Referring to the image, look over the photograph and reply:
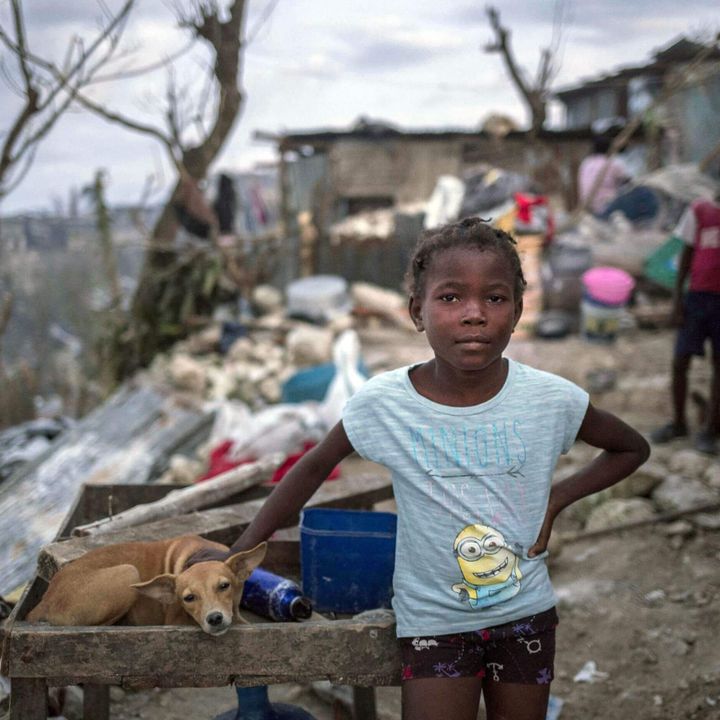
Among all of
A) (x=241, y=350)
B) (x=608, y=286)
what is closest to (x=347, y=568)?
(x=241, y=350)

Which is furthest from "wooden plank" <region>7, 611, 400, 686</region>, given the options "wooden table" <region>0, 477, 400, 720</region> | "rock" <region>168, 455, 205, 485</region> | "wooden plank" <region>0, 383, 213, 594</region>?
"rock" <region>168, 455, 205, 485</region>

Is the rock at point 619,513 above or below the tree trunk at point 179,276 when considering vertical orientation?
below

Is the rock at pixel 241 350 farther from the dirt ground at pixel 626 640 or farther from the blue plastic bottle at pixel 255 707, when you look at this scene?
the blue plastic bottle at pixel 255 707

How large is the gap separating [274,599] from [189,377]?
6.41 metres

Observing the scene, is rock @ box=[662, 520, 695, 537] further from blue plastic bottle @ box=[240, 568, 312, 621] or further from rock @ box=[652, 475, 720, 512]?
blue plastic bottle @ box=[240, 568, 312, 621]

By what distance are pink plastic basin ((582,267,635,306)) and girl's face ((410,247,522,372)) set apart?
25.0 ft

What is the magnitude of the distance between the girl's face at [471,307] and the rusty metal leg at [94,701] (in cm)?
169

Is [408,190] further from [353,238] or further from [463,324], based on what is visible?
[463,324]

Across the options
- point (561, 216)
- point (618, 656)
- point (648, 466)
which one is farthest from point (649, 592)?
point (561, 216)

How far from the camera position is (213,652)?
6.63 feet

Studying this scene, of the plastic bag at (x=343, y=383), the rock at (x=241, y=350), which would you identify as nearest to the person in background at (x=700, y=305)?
the plastic bag at (x=343, y=383)

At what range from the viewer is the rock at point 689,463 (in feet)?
16.4

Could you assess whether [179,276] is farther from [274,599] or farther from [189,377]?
[274,599]

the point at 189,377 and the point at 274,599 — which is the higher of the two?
the point at 274,599
